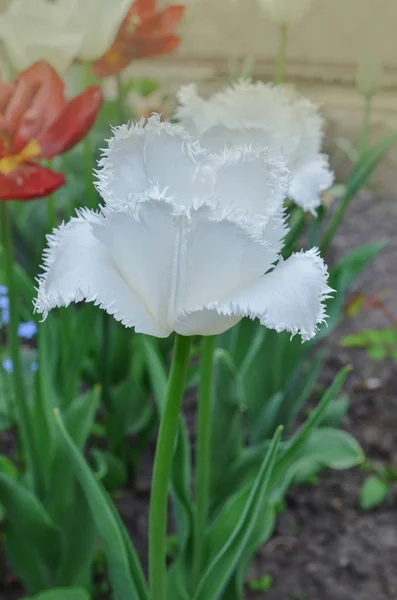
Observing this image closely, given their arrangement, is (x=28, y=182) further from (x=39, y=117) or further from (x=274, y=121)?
(x=274, y=121)

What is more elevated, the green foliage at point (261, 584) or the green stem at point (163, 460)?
the green stem at point (163, 460)

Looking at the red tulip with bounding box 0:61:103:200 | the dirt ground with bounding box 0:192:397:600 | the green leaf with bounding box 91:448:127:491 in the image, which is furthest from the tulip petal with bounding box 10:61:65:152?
the dirt ground with bounding box 0:192:397:600

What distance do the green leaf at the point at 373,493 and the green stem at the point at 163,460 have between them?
67 cm

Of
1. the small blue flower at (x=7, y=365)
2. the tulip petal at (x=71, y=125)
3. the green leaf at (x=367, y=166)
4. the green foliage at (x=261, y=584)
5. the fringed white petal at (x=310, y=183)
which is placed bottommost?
the green foliage at (x=261, y=584)

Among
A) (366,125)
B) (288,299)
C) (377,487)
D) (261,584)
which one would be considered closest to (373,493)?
(377,487)

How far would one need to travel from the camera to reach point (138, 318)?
400 mm

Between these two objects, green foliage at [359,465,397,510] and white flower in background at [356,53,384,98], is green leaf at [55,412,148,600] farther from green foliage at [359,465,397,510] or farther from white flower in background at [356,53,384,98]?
white flower in background at [356,53,384,98]

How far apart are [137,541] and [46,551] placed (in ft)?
0.91

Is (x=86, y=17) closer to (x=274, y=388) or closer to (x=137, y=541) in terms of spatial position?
(x=274, y=388)

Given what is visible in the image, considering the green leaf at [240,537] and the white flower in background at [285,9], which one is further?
the white flower in background at [285,9]

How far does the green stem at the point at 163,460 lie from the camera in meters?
0.44

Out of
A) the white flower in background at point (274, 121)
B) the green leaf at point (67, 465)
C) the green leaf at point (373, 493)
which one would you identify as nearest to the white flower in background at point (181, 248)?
the white flower in background at point (274, 121)

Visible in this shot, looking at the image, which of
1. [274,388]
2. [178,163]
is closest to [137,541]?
[274,388]

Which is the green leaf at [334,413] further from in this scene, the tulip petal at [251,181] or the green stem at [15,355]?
the tulip petal at [251,181]
